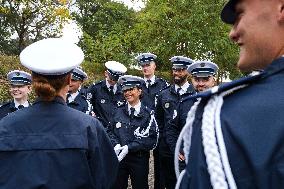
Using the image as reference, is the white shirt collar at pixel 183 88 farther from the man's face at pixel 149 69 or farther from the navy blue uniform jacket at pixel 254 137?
the navy blue uniform jacket at pixel 254 137

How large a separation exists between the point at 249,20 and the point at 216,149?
15.3 inches

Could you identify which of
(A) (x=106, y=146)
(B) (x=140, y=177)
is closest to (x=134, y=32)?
(B) (x=140, y=177)

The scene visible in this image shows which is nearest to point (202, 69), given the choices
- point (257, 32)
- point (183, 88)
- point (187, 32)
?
point (183, 88)

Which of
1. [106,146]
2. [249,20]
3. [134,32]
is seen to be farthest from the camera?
[134,32]

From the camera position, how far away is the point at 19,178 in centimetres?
259

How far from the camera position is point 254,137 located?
3.51 feet

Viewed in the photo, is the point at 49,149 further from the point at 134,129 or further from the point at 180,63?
the point at 180,63

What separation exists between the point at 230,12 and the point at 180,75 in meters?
5.00

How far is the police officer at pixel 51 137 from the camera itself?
8.53ft

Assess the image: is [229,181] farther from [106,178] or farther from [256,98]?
[106,178]

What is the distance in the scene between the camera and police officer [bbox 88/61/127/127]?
7773 millimetres

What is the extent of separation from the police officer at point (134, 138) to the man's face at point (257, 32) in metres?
4.56

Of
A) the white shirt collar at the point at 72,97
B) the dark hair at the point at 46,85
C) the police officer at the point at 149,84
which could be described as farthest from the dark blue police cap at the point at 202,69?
the dark hair at the point at 46,85

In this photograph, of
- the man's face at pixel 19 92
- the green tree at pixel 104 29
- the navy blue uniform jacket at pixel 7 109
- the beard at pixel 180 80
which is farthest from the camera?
the green tree at pixel 104 29
